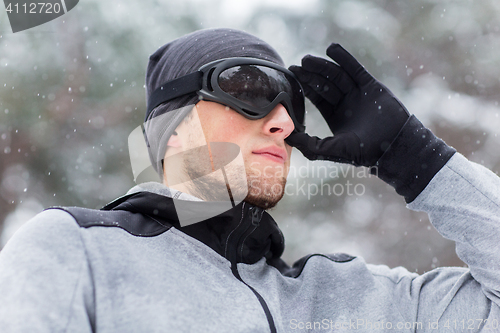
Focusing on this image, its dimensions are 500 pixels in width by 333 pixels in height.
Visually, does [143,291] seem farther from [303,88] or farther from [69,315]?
[303,88]

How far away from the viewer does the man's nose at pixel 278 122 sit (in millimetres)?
1825

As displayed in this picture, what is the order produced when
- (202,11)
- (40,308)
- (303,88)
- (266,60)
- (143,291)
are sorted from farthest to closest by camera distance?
(202,11) < (303,88) < (266,60) < (143,291) < (40,308)

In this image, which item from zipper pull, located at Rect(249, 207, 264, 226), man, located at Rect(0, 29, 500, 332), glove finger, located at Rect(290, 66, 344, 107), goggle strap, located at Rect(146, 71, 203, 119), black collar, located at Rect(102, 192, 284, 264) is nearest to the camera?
man, located at Rect(0, 29, 500, 332)

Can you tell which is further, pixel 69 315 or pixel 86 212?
pixel 86 212

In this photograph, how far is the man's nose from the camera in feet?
5.99

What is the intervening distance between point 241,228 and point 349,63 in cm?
106

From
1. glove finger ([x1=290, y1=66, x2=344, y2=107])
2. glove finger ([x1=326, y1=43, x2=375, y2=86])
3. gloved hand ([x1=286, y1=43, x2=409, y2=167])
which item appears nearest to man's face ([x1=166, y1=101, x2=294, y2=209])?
gloved hand ([x1=286, y1=43, x2=409, y2=167])

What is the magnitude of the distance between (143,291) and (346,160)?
1118 millimetres

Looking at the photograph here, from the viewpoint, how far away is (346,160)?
1807 millimetres

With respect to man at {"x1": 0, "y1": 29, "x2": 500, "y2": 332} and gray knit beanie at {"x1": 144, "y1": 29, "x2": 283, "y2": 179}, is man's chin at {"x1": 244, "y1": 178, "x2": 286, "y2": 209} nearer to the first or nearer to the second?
man at {"x1": 0, "y1": 29, "x2": 500, "y2": 332}

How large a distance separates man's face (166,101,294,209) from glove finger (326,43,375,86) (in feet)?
1.38

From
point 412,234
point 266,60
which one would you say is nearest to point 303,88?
point 266,60

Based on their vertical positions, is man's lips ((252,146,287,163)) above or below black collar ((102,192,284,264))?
above

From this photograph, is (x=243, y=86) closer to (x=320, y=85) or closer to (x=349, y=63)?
(x=320, y=85)
